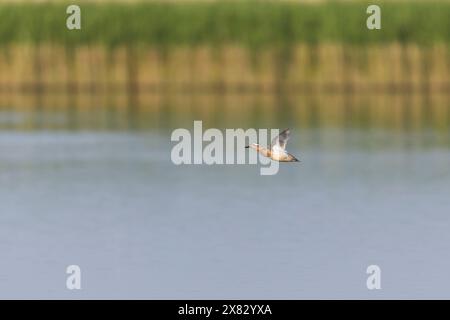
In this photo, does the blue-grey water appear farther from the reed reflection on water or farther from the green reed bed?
the green reed bed

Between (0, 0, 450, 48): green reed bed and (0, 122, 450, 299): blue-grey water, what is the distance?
9.77 metres

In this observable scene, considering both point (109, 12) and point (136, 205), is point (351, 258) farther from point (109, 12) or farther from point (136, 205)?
point (109, 12)

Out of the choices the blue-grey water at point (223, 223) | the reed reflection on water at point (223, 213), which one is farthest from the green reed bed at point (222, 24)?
the blue-grey water at point (223, 223)

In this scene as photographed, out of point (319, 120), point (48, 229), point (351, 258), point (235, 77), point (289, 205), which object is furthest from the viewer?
point (235, 77)

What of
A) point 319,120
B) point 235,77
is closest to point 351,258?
point 319,120

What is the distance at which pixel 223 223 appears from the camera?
12.8m

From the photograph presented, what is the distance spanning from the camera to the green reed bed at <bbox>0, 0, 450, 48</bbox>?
95.1 feet

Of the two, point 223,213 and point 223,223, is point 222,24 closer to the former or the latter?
point 223,213

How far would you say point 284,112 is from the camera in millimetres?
24703

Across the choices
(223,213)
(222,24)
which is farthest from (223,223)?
(222,24)

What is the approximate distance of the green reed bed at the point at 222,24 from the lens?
1141 inches

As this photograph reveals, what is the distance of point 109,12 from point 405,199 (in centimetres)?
1582

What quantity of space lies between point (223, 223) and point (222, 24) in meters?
16.6

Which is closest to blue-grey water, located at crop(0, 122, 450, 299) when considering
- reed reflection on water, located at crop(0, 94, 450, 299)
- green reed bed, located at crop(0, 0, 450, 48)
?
reed reflection on water, located at crop(0, 94, 450, 299)
